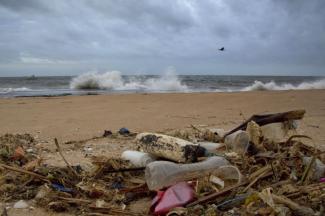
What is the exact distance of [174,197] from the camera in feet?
7.88

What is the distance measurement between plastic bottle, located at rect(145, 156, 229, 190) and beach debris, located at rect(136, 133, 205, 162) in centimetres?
21

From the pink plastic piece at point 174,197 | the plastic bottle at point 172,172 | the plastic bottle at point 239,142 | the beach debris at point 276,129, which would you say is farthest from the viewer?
the beach debris at point 276,129

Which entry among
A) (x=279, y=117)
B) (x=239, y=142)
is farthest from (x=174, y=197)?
(x=279, y=117)

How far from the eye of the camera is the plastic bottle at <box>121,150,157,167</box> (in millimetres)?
3355

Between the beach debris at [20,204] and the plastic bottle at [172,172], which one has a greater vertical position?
the plastic bottle at [172,172]

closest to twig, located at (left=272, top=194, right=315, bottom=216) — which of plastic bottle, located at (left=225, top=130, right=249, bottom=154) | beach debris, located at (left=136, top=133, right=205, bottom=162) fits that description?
beach debris, located at (left=136, top=133, right=205, bottom=162)

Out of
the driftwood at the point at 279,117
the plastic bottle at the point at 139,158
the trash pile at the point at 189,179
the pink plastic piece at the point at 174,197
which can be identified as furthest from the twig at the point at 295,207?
the driftwood at the point at 279,117

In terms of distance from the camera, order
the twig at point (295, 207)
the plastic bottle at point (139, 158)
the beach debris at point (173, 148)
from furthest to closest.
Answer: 1. the plastic bottle at point (139, 158)
2. the beach debris at point (173, 148)
3. the twig at point (295, 207)

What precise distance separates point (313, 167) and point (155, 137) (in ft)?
4.89

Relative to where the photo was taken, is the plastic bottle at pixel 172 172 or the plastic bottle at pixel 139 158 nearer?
the plastic bottle at pixel 172 172

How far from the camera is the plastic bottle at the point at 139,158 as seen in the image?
11.0 ft

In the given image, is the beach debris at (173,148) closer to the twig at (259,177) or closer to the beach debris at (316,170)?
the twig at (259,177)

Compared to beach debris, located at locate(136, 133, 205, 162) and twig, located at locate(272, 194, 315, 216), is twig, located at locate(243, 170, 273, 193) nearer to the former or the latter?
twig, located at locate(272, 194, 315, 216)

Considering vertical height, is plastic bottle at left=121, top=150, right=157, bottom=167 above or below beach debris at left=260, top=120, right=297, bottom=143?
below
